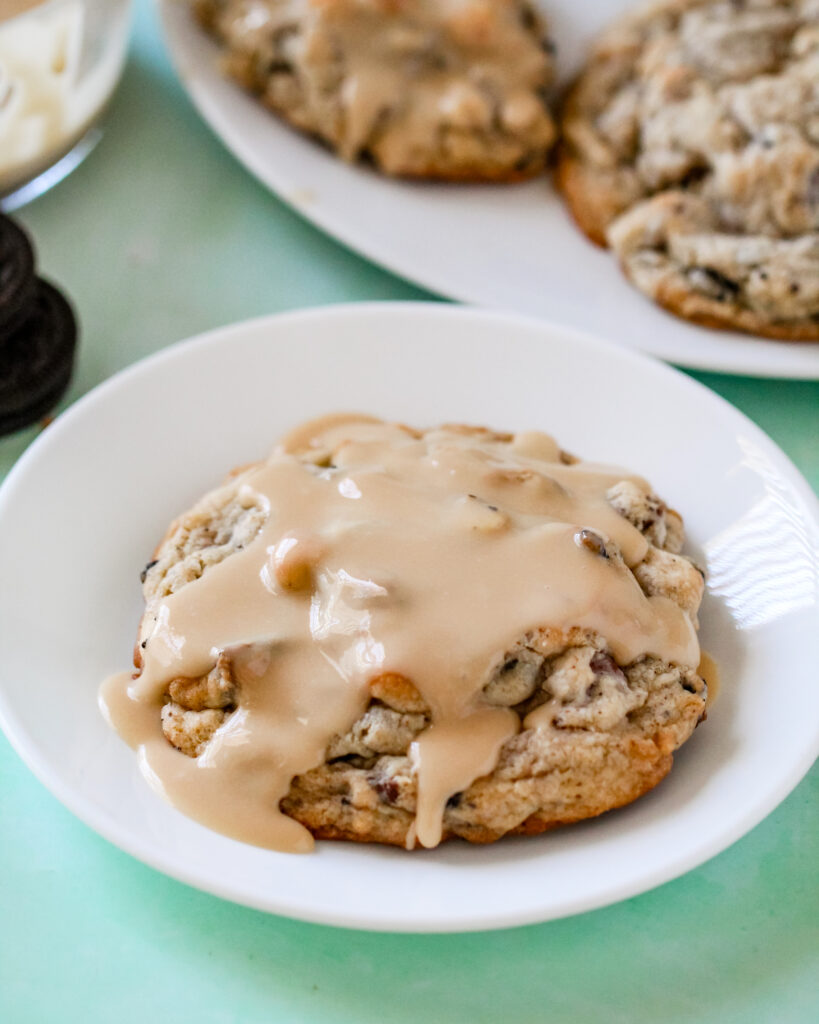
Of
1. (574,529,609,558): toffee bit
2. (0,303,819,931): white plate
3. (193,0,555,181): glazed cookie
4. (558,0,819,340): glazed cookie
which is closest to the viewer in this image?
(0,303,819,931): white plate

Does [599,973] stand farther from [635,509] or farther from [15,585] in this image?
[15,585]

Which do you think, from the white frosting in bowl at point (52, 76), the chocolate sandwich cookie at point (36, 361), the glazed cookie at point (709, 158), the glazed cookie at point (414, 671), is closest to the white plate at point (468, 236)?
the glazed cookie at point (709, 158)

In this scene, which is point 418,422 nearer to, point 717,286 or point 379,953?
point 717,286

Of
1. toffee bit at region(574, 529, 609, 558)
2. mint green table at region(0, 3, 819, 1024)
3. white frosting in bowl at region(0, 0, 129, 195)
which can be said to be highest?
white frosting in bowl at region(0, 0, 129, 195)

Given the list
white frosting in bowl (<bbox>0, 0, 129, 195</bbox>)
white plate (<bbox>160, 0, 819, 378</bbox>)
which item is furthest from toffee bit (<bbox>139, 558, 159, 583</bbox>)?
white frosting in bowl (<bbox>0, 0, 129, 195</bbox>)

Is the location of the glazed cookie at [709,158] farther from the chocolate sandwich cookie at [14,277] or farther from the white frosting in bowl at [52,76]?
the chocolate sandwich cookie at [14,277]

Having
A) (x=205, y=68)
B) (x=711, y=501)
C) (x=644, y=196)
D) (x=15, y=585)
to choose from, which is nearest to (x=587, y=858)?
(x=711, y=501)

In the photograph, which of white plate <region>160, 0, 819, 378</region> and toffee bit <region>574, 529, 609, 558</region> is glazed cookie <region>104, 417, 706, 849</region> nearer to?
toffee bit <region>574, 529, 609, 558</region>
